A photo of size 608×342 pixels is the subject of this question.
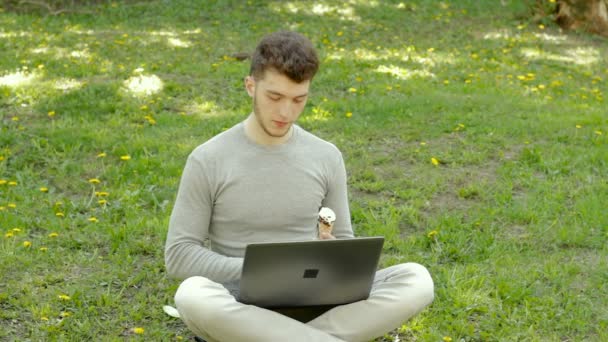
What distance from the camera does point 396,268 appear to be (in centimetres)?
346

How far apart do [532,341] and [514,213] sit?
1.61m

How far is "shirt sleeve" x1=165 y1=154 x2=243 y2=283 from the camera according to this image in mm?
3266

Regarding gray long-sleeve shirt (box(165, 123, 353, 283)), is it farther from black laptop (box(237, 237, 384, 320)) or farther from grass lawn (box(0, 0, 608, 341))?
grass lawn (box(0, 0, 608, 341))

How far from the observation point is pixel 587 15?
11.5 m

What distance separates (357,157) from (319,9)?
5959mm

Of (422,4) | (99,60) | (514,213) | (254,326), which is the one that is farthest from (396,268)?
(422,4)

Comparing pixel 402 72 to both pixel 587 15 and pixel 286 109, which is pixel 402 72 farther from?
pixel 286 109

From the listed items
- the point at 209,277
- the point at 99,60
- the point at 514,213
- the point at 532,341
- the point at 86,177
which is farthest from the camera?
the point at 99,60

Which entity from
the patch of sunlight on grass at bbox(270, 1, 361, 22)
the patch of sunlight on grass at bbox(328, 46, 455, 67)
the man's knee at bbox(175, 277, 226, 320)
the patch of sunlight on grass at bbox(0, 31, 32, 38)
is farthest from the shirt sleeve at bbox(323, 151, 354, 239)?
the patch of sunlight on grass at bbox(270, 1, 361, 22)

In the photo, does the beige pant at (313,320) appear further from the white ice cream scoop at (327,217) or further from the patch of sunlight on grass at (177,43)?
the patch of sunlight on grass at (177,43)

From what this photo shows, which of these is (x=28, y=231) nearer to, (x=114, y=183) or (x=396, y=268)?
(x=114, y=183)

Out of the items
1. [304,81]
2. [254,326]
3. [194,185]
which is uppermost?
[304,81]

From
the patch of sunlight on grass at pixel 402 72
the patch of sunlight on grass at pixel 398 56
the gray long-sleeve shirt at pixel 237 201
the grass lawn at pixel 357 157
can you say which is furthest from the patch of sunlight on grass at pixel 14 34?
the gray long-sleeve shirt at pixel 237 201

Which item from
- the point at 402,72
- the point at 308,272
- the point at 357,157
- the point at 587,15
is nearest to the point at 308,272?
the point at 308,272
